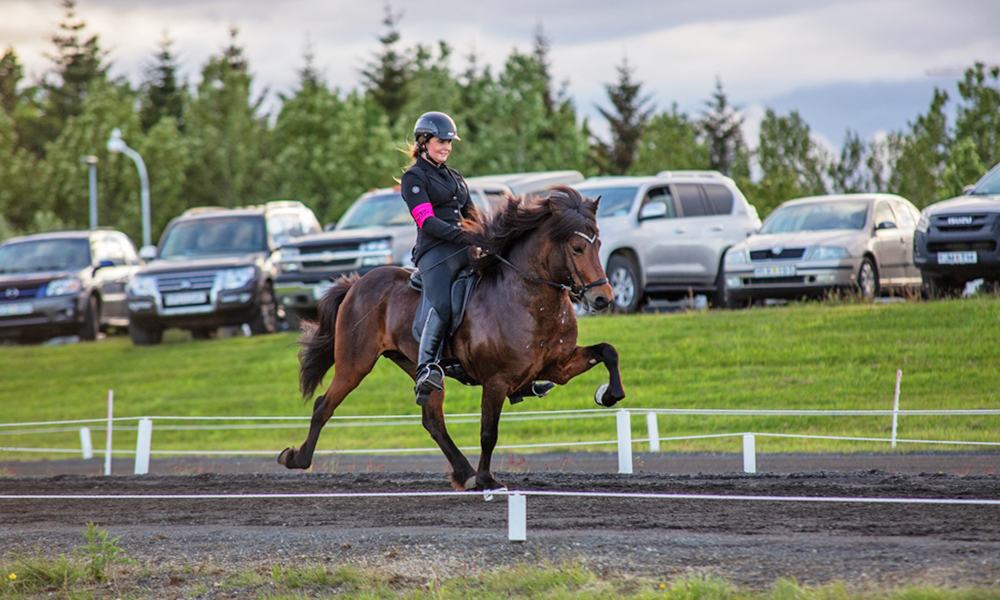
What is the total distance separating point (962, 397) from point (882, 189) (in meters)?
25.6

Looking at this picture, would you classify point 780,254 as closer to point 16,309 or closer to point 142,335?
point 142,335

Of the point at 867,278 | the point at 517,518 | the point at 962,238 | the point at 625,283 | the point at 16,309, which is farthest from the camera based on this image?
the point at 16,309

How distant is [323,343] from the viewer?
36.2 ft

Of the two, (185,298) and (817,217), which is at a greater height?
(817,217)

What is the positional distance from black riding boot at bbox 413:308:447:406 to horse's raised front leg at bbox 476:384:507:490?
1.38 feet

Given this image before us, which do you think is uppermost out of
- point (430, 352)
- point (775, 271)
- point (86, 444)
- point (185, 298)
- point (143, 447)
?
point (775, 271)

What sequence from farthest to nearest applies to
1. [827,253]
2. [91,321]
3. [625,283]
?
[91,321], [625,283], [827,253]

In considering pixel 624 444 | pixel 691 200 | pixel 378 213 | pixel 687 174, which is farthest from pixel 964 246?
pixel 378 213

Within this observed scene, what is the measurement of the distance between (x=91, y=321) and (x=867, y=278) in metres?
16.4

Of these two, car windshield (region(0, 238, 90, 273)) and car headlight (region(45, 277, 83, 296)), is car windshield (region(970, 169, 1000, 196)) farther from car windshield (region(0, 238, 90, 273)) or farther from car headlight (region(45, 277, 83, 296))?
car windshield (region(0, 238, 90, 273))

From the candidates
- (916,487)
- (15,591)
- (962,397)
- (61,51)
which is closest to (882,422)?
(962,397)

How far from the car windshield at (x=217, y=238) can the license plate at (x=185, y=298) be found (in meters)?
1.55

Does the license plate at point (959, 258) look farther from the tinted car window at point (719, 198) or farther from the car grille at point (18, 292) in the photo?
the car grille at point (18, 292)

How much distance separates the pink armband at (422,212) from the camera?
30.3 feet
